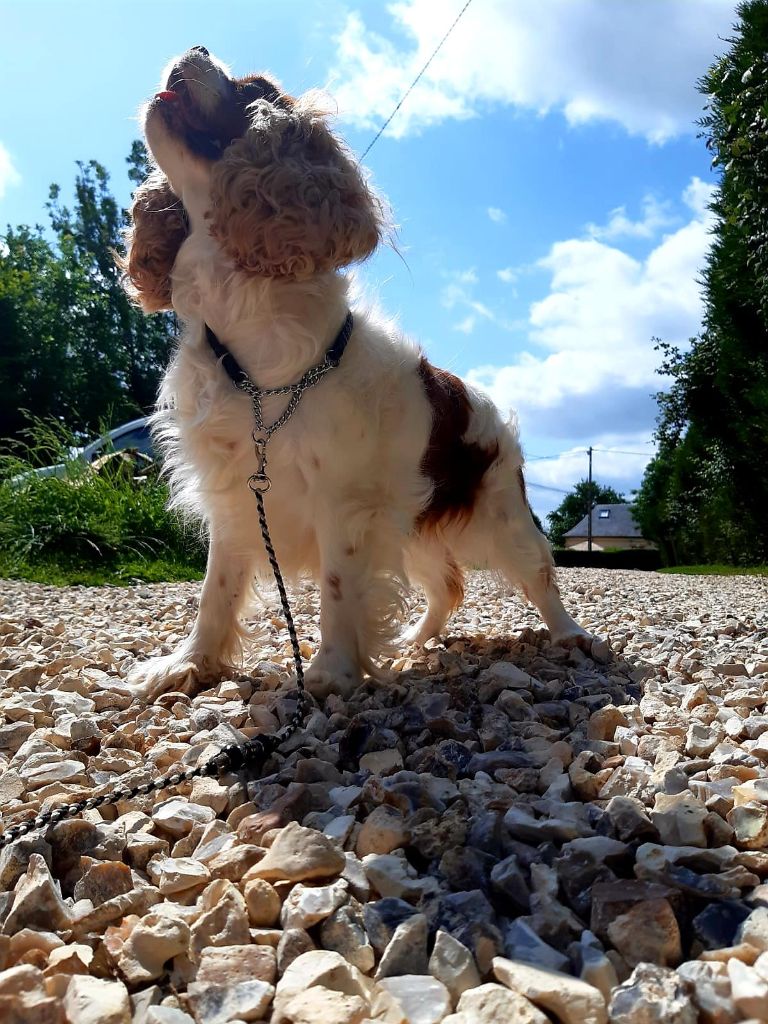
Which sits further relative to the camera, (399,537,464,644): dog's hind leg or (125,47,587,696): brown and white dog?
(399,537,464,644): dog's hind leg

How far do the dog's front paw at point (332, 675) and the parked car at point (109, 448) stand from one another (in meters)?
5.23

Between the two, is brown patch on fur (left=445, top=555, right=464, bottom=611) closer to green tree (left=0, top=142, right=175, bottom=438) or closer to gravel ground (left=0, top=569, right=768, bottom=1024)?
gravel ground (left=0, top=569, right=768, bottom=1024)

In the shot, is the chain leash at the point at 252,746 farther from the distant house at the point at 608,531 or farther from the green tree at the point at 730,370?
the distant house at the point at 608,531

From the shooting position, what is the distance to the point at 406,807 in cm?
148

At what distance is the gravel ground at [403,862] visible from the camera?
97cm

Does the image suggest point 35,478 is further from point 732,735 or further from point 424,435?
point 732,735

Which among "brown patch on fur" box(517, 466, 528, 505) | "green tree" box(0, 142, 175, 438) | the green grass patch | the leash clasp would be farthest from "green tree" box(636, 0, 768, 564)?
"green tree" box(0, 142, 175, 438)

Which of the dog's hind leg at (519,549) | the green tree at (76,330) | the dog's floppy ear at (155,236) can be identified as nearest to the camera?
the dog's floppy ear at (155,236)

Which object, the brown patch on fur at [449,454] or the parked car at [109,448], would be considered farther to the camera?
the parked car at [109,448]

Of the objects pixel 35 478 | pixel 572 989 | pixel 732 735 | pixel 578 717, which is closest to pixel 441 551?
pixel 578 717

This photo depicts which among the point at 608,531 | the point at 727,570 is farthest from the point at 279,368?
the point at 608,531

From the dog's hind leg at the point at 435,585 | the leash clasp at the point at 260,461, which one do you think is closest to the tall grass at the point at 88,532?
the dog's hind leg at the point at 435,585

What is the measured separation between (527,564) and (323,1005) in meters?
2.38

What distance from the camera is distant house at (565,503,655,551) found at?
53.4m
